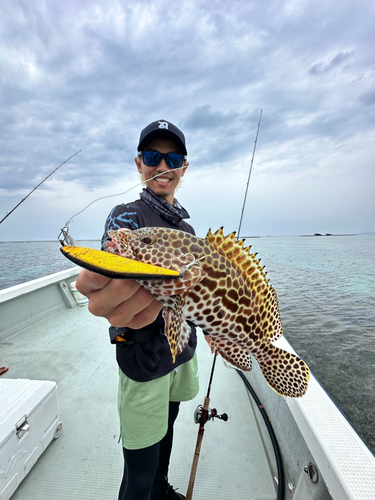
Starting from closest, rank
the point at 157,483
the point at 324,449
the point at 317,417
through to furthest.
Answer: the point at 324,449
the point at 317,417
the point at 157,483

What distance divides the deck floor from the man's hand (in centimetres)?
298

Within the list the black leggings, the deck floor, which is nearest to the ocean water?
the deck floor

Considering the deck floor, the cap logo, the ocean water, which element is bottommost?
the ocean water

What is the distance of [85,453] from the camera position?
11.4 ft

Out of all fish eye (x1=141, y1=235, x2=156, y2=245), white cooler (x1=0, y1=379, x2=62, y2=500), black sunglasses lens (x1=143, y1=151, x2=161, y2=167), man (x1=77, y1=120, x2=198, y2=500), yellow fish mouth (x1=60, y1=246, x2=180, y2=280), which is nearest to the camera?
yellow fish mouth (x1=60, y1=246, x2=180, y2=280)

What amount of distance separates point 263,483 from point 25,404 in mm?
3275

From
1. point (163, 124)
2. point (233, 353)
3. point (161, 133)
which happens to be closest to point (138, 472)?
point (233, 353)

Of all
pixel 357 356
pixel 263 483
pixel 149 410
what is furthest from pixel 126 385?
pixel 357 356

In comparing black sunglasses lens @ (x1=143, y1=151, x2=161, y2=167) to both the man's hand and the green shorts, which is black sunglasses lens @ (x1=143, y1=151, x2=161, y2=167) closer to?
the man's hand

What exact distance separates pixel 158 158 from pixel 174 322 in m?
1.94

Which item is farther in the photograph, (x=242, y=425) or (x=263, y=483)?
(x=242, y=425)

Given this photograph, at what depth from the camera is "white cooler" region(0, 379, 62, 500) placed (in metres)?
2.57

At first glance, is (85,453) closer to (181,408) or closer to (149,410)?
(181,408)

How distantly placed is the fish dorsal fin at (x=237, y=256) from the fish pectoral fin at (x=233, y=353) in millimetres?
646
